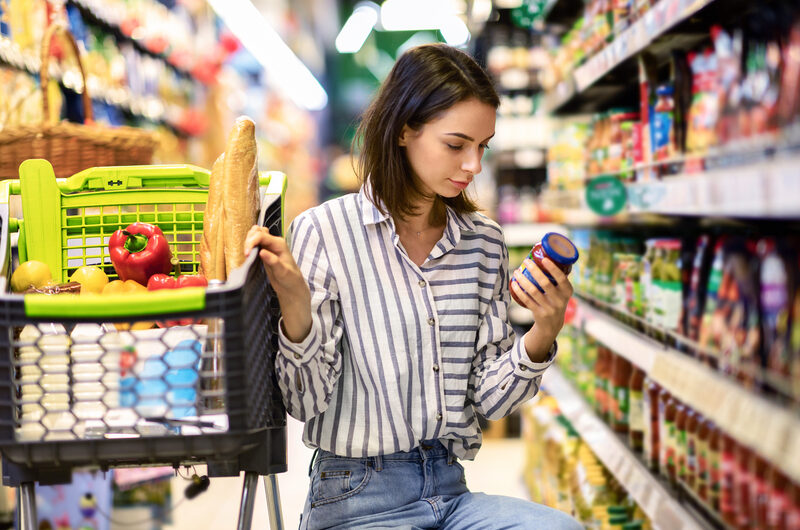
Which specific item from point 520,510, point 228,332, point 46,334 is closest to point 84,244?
point 46,334

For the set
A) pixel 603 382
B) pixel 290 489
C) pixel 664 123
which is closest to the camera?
pixel 664 123

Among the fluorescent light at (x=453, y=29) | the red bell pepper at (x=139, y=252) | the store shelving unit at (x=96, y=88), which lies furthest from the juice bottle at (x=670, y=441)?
the fluorescent light at (x=453, y=29)

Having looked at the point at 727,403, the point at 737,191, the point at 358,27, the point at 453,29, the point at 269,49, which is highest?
the point at 358,27

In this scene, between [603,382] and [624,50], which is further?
[603,382]

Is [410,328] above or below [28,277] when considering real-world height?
below

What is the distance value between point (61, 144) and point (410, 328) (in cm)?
126

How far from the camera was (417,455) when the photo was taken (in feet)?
5.59

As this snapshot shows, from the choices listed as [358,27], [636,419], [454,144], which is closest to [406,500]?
[454,144]

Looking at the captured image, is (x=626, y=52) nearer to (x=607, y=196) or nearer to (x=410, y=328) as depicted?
(x=607, y=196)

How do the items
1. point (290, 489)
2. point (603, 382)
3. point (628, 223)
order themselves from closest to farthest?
point (603, 382)
point (628, 223)
point (290, 489)

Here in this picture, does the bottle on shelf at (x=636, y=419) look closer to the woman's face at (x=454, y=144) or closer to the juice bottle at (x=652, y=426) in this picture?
the juice bottle at (x=652, y=426)

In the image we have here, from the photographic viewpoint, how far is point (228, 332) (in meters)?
1.27

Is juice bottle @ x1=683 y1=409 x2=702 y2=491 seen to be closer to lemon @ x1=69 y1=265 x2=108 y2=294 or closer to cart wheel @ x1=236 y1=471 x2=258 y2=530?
cart wheel @ x1=236 y1=471 x2=258 y2=530

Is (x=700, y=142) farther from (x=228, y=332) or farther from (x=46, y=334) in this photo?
(x=46, y=334)
